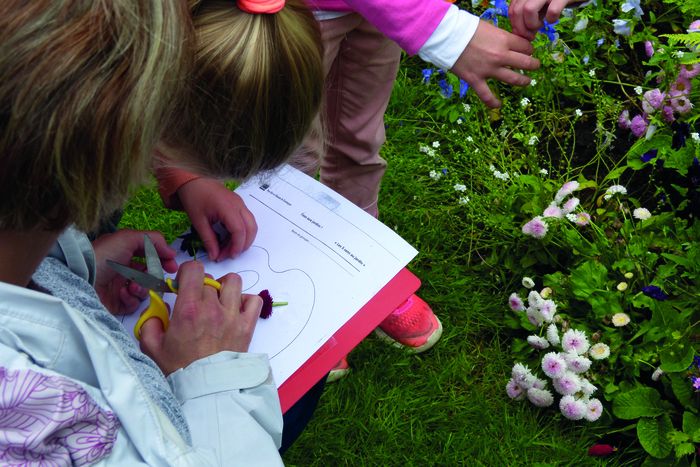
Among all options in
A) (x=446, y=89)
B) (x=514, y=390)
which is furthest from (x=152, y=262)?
(x=446, y=89)

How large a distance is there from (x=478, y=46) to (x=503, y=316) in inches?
40.4

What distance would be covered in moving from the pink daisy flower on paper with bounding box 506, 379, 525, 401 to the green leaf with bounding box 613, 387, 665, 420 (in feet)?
0.83

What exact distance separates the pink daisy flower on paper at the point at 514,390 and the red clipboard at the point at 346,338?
738 mm

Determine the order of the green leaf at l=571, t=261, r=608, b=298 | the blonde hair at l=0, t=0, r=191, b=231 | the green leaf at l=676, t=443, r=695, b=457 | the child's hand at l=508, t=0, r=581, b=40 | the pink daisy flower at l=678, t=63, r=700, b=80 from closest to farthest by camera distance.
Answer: the blonde hair at l=0, t=0, r=191, b=231 → the child's hand at l=508, t=0, r=581, b=40 → the green leaf at l=676, t=443, r=695, b=457 → the green leaf at l=571, t=261, r=608, b=298 → the pink daisy flower at l=678, t=63, r=700, b=80

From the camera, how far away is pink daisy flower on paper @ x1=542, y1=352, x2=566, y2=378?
6.36ft

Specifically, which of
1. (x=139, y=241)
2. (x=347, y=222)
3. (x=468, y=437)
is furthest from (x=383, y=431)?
(x=139, y=241)

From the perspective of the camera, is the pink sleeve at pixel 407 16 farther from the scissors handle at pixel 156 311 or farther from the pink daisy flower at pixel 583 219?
the pink daisy flower at pixel 583 219

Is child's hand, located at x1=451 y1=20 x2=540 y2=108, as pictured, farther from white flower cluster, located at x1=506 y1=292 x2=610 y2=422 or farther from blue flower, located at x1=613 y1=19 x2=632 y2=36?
blue flower, located at x1=613 y1=19 x2=632 y2=36

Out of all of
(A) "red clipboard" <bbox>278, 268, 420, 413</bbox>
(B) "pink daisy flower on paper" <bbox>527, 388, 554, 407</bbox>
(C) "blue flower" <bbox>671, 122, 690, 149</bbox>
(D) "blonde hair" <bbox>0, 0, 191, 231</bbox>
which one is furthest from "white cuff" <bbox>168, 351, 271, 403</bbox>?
(C) "blue flower" <bbox>671, 122, 690, 149</bbox>

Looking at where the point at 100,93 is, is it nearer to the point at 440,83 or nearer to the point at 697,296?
the point at 697,296

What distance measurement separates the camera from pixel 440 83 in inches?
109

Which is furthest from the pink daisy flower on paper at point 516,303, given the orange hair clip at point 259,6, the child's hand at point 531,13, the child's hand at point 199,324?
the orange hair clip at point 259,6

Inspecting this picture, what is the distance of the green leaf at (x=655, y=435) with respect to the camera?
189 centimetres

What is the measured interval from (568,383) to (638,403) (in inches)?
7.1
